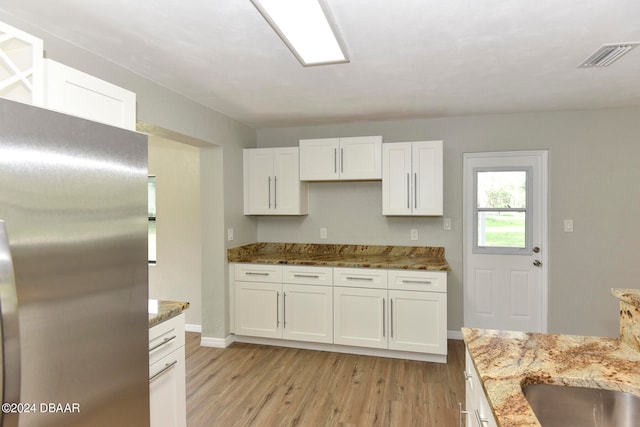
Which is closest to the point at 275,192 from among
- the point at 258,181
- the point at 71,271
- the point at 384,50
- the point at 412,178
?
the point at 258,181

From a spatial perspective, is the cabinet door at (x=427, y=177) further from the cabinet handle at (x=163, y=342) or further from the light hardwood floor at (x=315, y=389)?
the cabinet handle at (x=163, y=342)

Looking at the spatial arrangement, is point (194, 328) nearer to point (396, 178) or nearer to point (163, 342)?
point (163, 342)

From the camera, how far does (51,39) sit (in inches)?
78.2

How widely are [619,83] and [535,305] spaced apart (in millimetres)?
2221

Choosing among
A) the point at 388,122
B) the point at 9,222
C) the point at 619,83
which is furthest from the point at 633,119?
the point at 9,222

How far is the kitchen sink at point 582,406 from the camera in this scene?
3.76 ft

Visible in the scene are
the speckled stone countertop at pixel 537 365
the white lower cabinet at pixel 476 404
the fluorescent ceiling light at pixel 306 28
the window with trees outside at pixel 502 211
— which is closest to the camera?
the speckled stone countertop at pixel 537 365

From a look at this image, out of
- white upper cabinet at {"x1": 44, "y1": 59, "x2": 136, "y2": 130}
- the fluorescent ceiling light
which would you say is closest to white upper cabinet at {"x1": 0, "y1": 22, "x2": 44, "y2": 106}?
white upper cabinet at {"x1": 44, "y1": 59, "x2": 136, "y2": 130}

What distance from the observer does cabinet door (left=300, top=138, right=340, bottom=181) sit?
3.84m

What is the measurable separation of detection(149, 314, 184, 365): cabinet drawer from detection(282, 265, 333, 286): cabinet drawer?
68.2 inches

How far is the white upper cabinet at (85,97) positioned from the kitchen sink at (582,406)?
1938 mm

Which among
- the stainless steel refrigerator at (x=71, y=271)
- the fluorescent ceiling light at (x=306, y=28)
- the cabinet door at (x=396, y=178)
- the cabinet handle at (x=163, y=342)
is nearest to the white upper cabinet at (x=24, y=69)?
the stainless steel refrigerator at (x=71, y=271)

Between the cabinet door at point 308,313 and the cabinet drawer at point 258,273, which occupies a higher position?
the cabinet drawer at point 258,273

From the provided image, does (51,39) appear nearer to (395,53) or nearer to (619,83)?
(395,53)
